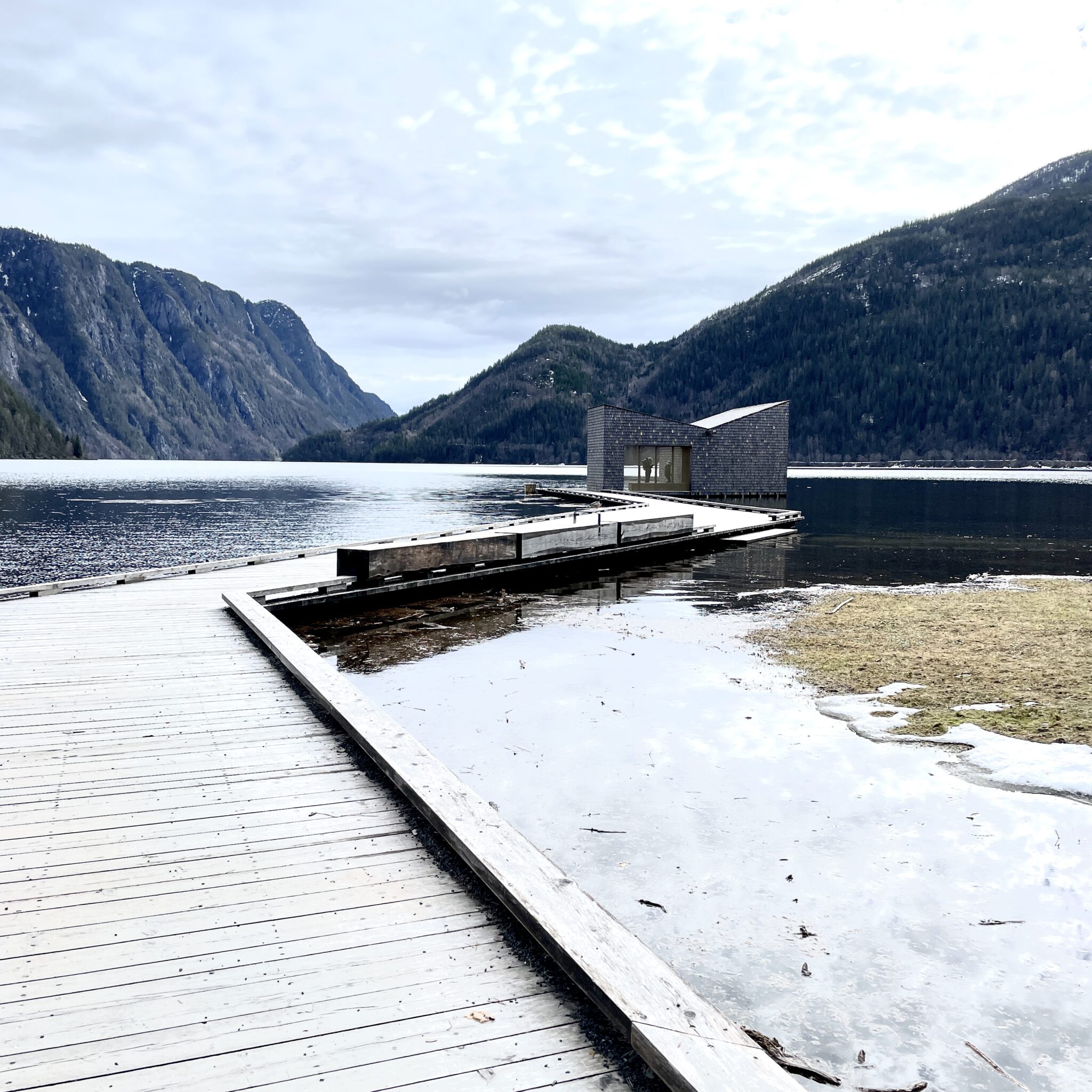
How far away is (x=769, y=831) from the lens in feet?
20.6

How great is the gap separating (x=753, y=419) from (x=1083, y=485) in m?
50.6

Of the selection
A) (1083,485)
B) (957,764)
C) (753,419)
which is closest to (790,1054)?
(957,764)

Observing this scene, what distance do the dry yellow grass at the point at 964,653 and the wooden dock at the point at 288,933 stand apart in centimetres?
611

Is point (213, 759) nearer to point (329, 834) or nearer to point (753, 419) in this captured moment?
point (329, 834)

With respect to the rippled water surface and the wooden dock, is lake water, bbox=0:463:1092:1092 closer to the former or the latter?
the wooden dock

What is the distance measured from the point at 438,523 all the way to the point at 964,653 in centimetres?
3313

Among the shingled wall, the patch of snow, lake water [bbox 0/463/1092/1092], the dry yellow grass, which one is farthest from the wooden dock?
the shingled wall

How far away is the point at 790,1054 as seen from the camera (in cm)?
386

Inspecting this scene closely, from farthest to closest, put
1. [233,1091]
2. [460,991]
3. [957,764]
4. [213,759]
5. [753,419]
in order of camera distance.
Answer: [753,419] → [957,764] → [213,759] → [460,991] → [233,1091]

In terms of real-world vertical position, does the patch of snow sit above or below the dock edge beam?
below

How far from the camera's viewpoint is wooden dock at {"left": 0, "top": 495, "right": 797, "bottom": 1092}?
9.15 feet

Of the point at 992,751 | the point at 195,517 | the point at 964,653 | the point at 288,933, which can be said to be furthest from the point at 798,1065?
the point at 195,517

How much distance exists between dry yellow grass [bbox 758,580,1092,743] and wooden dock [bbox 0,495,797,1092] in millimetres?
6114

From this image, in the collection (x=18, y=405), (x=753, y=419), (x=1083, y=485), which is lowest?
(x=1083, y=485)
